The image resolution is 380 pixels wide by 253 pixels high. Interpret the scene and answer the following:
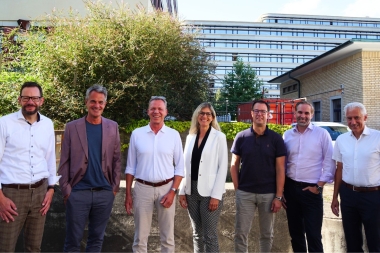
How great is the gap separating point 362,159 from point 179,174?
6.35 ft

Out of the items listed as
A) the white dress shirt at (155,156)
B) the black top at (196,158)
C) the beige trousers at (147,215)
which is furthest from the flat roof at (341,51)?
the beige trousers at (147,215)

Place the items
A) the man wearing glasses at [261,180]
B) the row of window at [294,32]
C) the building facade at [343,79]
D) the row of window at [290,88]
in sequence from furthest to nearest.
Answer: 1. the row of window at [294,32]
2. the row of window at [290,88]
3. the building facade at [343,79]
4. the man wearing glasses at [261,180]

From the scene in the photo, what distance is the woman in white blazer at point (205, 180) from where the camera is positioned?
147 inches

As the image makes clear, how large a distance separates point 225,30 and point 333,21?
98.7 ft

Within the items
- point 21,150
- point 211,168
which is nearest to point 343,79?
point 211,168

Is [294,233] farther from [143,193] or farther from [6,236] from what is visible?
[6,236]

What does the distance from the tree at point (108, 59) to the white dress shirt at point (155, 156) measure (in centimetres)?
469

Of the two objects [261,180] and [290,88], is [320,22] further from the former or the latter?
[261,180]

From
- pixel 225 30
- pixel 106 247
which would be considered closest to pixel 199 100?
pixel 106 247

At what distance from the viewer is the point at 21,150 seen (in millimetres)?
3318

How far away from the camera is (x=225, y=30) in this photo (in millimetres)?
80938

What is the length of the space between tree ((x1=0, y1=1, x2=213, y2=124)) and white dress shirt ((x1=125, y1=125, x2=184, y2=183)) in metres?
4.69

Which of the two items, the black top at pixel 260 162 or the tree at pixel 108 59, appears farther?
the tree at pixel 108 59

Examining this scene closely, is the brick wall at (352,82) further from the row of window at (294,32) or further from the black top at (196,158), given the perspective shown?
the row of window at (294,32)
